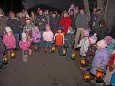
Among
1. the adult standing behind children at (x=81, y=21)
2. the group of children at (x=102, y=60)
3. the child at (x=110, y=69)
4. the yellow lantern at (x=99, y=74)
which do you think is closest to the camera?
the child at (x=110, y=69)

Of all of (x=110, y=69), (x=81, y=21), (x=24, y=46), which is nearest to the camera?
(x=110, y=69)

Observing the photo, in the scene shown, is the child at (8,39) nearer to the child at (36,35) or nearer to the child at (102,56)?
the child at (36,35)

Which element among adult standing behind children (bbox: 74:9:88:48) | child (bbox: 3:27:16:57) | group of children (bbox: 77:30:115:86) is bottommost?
group of children (bbox: 77:30:115:86)

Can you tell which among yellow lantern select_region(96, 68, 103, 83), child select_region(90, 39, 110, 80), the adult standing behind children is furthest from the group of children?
the adult standing behind children

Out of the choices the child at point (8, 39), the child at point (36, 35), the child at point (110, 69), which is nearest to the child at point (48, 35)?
the child at point (36, 35)

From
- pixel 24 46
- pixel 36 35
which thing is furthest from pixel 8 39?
pixel 36 35

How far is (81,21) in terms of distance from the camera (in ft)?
49.1

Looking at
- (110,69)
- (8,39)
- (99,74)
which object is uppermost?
(8,39)

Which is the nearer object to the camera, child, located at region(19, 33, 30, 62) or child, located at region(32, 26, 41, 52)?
child, located at region(19, 33, 30, 62)

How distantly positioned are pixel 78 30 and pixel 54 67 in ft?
13.5

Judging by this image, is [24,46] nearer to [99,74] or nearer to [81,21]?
[81,21]

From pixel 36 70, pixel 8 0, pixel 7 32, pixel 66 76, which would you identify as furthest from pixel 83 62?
pixel 8 0

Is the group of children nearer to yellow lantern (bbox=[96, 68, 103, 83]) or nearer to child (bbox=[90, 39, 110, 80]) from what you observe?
child (bbox=[90, 39, 110, 80])

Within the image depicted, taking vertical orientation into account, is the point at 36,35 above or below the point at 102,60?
above
